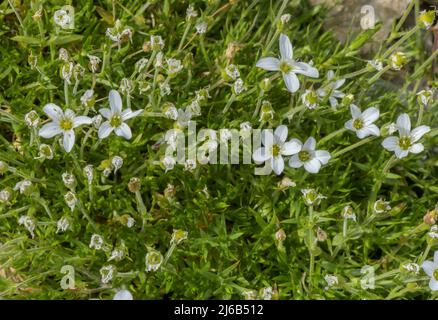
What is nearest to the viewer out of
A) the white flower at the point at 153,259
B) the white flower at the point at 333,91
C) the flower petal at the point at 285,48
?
the white flower at the point at 153,259

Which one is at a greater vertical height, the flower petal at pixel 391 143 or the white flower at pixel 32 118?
the white flower at pixel 32 118

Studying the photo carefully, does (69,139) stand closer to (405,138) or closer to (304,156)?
(304,156)

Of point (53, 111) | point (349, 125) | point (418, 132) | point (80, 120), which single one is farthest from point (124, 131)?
point (418, 132)

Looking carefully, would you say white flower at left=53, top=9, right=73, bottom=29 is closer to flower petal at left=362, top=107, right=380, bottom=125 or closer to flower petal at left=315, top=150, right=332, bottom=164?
flower petal at left=315, top=150, right=332, bottom=164

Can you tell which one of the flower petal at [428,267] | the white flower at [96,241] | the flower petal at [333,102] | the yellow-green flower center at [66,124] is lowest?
the flower petal at [428,267]

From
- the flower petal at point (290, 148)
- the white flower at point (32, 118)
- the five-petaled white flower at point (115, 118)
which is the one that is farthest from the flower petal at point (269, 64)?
the white flower at point (32, 118)

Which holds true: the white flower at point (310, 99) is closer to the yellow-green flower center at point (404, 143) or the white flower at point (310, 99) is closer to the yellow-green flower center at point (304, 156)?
the yellow-green flower center at point (304, 156)

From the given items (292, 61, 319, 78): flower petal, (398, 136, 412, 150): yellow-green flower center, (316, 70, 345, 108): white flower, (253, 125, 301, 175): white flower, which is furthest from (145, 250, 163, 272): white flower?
(398, 136, 412, 150): yellow-green flower center

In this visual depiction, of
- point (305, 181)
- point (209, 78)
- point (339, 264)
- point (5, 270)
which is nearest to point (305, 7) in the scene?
point (209, 78)
